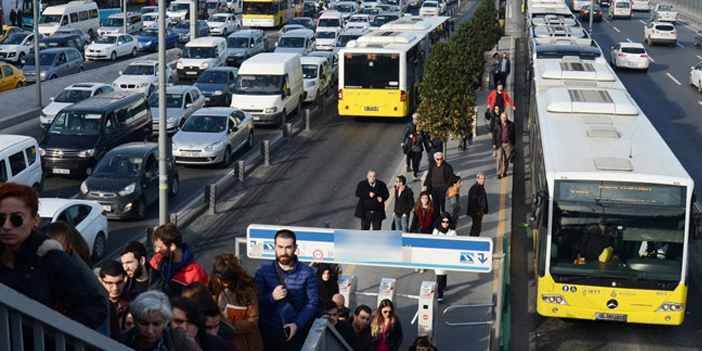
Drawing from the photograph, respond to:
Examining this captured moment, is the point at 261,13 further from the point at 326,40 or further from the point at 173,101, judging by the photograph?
the point at 173,101

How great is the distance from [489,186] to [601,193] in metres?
9.68

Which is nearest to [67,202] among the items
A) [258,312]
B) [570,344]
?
[570,344]

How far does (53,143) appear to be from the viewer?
995 inches

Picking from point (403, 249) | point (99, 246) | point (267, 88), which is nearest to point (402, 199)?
point (99, 246)

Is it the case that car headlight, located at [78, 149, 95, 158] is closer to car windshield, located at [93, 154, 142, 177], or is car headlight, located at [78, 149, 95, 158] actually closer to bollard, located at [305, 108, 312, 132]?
car windshield, located at [93, 154, 142, 177]

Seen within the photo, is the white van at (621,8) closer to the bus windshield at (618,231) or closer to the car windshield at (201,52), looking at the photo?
the car windshield at (201,52)

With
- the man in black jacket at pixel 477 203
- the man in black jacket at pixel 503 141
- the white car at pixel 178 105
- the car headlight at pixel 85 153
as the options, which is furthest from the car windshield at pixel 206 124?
the man in black jacket at pixel 477 203

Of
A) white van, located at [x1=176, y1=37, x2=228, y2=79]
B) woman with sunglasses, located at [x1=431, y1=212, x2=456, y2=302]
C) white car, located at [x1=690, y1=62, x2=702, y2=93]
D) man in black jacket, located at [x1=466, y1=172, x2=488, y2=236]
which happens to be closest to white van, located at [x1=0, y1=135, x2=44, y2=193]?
man in black jacket, located at [x1=466, y1=172, x2=488, y2=236]

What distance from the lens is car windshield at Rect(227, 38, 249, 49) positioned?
155 feet

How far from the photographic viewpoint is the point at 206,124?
27.5m

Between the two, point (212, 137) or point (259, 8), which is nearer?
point (212, 137)

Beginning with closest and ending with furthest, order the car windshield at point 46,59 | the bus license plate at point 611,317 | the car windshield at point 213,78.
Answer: the bus license plate at point 611,317 < the car windshield at point 213,78 < the car windshield at point 46,59

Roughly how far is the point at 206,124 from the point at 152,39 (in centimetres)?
2686

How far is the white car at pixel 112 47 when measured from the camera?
48.6m
